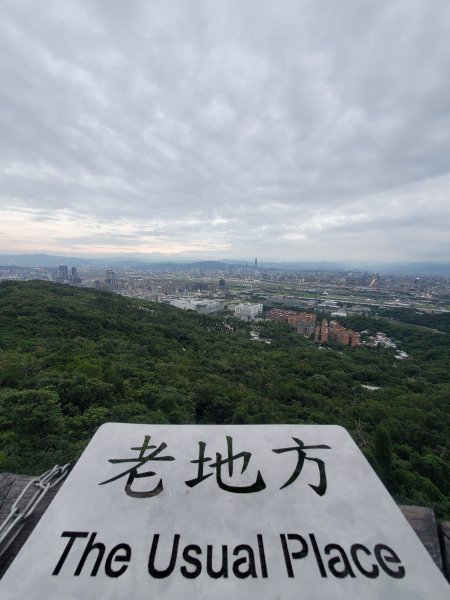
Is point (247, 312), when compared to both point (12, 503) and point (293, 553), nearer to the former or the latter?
point (12, 503)

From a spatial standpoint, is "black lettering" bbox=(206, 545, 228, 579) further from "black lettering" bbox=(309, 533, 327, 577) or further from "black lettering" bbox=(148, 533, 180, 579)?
"black lettering" bbox=(309, 533, 327, 577)

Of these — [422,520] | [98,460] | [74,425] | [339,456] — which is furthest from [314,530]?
[74,425]

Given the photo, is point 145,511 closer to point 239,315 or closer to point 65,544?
point 65,544

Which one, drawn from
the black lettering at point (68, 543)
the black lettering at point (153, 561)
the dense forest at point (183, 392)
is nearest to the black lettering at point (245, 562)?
the black lettering at point (153, 561)

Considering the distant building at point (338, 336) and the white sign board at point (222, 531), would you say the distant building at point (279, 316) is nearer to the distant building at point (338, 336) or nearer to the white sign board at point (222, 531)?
the distant building at point (338, 336)

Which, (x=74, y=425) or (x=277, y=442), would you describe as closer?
(x=277, y=442)

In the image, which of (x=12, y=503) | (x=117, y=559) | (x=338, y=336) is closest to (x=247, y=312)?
(x=338, y=336)
